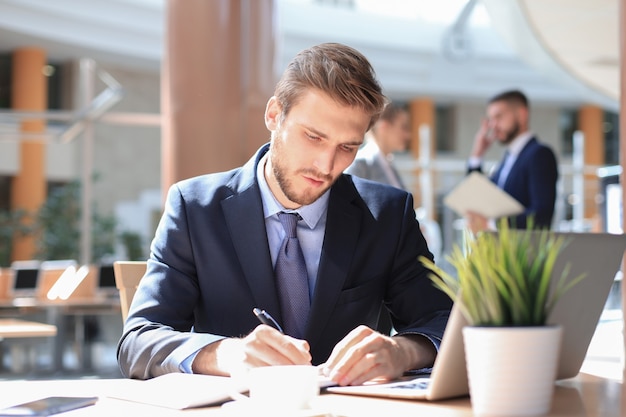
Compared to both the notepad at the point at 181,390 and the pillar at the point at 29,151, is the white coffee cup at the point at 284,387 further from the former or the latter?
the pillar at the point at 29,151

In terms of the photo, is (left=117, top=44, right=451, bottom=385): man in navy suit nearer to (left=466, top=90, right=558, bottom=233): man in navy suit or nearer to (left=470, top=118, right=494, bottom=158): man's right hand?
(left=466, top=90, right=558, bottom=233): man in navy suit

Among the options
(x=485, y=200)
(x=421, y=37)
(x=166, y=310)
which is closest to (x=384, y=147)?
(x=485, y=200)

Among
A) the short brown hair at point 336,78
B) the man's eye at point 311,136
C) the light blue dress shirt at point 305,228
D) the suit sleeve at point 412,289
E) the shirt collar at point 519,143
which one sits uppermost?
the shirt collar at point 519,143

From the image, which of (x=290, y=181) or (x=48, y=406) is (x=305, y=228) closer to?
(x=290, y=181)

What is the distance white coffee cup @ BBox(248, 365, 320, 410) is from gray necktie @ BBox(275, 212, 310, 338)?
2.07 feet

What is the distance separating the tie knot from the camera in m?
1.93

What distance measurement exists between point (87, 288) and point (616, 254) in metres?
8.19

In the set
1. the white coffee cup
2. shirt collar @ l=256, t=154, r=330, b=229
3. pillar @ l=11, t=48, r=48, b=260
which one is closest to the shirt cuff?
shirt collar @ l=256, t=154, r=330, b=229

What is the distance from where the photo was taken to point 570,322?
1.39m

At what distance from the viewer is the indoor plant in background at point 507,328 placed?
3.59 ft

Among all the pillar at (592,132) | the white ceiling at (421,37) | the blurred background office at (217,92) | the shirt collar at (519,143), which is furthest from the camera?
the pillar at (592,132)

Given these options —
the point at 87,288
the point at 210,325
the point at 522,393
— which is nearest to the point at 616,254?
the point at 522,393

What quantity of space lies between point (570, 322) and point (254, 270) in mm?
702

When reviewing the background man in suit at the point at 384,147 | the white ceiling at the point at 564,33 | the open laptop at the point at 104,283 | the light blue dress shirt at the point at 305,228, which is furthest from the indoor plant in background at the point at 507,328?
the open laptop at the point at 104,283
